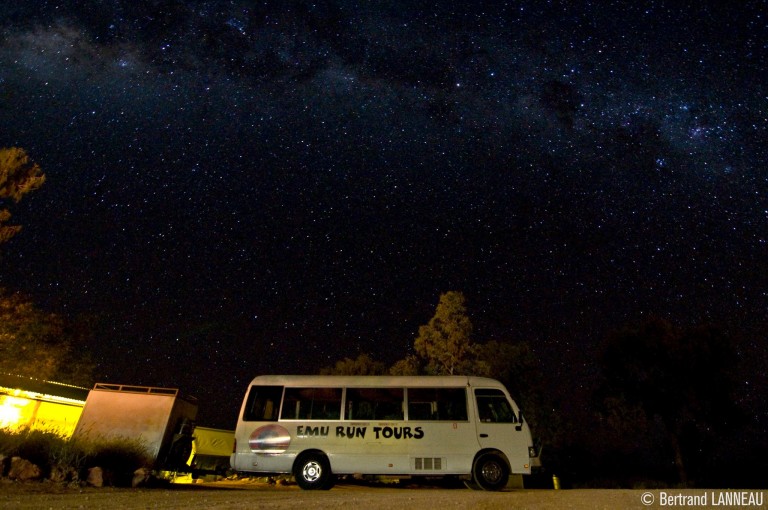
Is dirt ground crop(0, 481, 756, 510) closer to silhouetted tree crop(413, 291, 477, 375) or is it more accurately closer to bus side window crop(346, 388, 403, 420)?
bus side window crop(346, 388, 403, 420)

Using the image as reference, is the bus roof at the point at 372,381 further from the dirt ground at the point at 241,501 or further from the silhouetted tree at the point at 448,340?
the silhouetted tree at the point at 448,340

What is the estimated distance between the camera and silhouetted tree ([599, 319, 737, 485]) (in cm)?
2770

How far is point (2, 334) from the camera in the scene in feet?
79.0

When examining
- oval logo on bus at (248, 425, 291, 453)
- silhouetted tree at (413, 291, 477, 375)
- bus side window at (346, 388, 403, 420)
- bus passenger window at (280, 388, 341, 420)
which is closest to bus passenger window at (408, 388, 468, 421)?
bus side window at (346, 388, 403, 420)

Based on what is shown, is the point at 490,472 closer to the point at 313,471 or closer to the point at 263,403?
the point at 313,471

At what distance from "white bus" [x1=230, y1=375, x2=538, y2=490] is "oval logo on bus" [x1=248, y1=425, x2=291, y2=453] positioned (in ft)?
0.07

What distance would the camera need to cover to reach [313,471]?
12.5 metres

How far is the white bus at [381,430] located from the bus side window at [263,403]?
0.02 m

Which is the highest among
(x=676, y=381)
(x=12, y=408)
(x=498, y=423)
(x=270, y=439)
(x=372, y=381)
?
(x=676, y=381)

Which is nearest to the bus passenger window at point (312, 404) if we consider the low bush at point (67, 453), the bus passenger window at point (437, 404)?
the bus passenger window at point (437, 404)

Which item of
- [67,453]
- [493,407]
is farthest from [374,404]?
[67,453]

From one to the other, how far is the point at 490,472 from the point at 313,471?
4123mm

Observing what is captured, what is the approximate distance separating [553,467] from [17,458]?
28.1 meters

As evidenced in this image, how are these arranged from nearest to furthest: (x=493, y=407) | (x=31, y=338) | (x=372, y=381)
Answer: (x=493, y=407)
(x=372, y=381)
(x=31, y=338)
